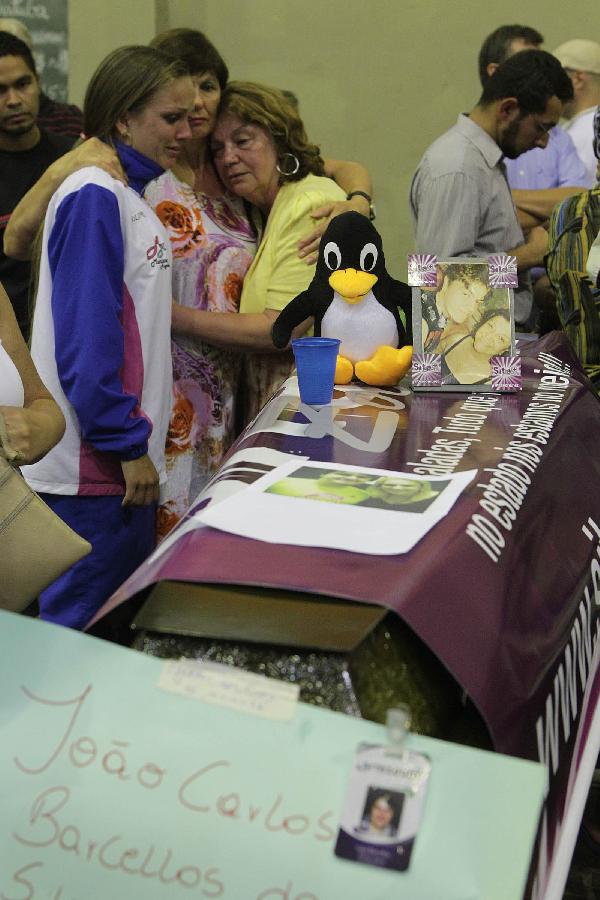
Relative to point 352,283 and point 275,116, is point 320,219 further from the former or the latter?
point 352,283

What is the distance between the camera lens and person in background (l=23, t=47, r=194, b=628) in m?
2.12

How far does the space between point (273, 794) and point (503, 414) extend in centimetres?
103

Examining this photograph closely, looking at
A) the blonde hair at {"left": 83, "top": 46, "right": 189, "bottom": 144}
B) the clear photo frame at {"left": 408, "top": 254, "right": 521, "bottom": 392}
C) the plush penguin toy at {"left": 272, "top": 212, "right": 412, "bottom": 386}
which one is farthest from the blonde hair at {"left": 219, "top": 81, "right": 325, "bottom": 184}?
the clear photo frame at {"left": 408, "top": 254, "right": 521, "bottom": 392}

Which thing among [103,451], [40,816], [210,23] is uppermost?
[210,23]

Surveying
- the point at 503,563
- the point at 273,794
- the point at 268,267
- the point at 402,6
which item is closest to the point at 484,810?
the point at 273,794

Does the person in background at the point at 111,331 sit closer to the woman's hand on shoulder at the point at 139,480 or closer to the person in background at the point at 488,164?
the woman's hand on shoulder at the point at 139,480

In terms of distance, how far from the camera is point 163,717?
2.68ft

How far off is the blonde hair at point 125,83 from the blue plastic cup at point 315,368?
2.78 ft

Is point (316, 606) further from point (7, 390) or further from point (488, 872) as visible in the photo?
point (7, 390)

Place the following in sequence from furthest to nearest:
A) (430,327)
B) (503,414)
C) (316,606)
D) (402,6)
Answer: (402,6), (430,327), (503,414), (316,606)

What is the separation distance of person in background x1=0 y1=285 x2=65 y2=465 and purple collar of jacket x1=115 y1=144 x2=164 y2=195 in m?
0.92

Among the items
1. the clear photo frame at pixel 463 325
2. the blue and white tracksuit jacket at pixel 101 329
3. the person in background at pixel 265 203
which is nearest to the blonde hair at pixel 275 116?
the person in background at pixel 265 203

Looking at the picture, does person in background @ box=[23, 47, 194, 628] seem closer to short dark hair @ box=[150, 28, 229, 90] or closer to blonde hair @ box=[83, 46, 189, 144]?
blonde hair @ box=[83, 46, 189, 144]

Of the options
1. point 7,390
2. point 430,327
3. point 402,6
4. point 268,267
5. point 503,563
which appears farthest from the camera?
point 402,6
